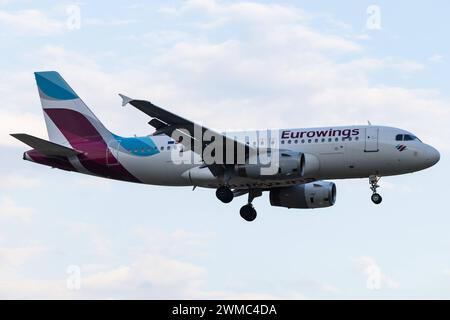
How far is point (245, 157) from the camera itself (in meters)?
49.5

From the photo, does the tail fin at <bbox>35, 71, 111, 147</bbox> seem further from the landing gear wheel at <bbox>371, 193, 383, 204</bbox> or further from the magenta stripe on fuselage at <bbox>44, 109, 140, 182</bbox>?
the landing gear wheel at <bbox>371, 193, 383, 204</bbox>

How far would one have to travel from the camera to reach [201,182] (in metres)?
51.2

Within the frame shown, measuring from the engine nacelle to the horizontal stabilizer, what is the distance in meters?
10.8

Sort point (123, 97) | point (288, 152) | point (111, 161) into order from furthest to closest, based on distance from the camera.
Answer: point (111, 161)
point (288, 152)
point (123, 97)

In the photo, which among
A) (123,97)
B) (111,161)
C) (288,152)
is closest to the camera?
(123,97)

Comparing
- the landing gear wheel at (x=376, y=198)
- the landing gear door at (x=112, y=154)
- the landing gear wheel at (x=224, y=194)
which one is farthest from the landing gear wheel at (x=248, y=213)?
the landing gear wheel at (x=376, y=198)

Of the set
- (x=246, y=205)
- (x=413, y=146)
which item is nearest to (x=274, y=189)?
(x=246, y=205)

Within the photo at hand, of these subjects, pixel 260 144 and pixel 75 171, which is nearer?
pixel 260 144

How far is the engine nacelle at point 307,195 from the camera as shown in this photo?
179ft

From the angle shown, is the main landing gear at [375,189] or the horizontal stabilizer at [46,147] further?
the horizontal stabilizer at [46,147]

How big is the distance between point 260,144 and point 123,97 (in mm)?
9334

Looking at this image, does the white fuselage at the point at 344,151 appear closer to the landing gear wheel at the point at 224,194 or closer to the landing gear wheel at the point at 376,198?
the landing gear wheel at the point at 224,194

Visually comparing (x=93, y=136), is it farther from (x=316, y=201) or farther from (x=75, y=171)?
(x=316, y=201)

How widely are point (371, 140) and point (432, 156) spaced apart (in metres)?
3.06
